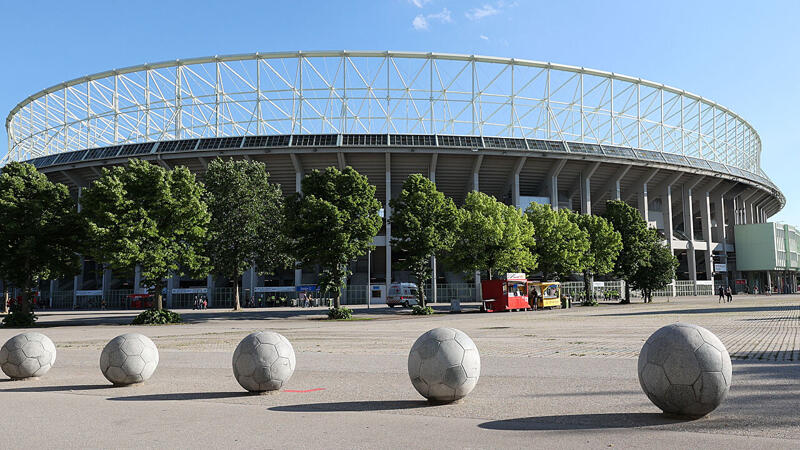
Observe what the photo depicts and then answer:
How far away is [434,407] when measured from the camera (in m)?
7.87

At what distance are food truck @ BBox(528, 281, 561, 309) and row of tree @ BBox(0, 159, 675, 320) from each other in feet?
5.98

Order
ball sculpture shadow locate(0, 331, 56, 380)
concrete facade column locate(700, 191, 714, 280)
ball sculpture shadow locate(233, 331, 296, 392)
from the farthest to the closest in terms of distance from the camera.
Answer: concrete facade column locate(700, 191, 714, 280), ball sculpture shadow locate(0, 331, 56, 380), ball sculpture shadow locate(233, 331, 296, 392)

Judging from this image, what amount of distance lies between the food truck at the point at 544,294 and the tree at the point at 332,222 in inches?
677

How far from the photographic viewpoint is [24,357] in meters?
11.4

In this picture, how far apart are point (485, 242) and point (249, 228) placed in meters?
19.8

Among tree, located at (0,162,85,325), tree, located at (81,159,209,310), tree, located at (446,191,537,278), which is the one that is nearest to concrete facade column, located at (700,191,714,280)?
tree, located at (446,191,537,278)

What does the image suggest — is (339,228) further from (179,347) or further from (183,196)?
(179,347)

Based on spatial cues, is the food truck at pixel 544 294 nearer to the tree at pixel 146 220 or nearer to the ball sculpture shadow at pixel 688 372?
the tree at pixel 146 220

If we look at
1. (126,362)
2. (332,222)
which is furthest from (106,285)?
(126,362)

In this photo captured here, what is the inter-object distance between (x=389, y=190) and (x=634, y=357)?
5327 centimetres

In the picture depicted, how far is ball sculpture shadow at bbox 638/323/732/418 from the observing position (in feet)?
21.2

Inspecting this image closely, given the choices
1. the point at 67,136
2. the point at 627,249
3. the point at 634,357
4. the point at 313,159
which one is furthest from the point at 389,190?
the point at 634,357

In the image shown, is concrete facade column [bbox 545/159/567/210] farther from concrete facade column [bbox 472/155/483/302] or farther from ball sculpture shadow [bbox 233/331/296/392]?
ball sculpture shadow [bbox 233/331/296/392]

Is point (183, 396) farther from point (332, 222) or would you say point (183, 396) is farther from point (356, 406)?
point (332, 222)
